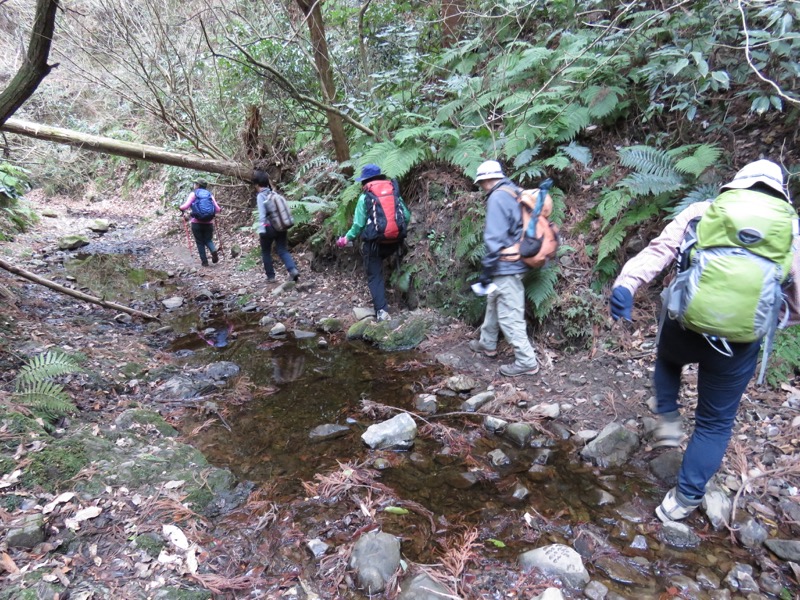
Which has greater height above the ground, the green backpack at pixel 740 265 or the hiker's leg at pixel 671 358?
the green backpack at pixel 740 265

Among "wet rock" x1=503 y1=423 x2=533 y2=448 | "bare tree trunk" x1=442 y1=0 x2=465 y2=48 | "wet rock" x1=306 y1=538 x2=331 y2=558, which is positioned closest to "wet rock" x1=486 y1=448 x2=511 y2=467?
"wet rock" x1=503 y1=423 x2=533 y2=448

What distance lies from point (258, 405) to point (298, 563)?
6.75ft

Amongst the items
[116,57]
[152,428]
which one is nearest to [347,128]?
[116,57]

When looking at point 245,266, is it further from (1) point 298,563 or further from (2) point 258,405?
(1) point 298,563

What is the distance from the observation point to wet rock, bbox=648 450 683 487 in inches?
122

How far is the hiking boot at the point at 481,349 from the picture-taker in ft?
16.1

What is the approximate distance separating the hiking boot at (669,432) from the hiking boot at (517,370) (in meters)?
1.35

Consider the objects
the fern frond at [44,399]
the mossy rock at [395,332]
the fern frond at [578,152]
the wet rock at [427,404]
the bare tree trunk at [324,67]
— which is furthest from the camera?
the bare tree trunk at [324,67]

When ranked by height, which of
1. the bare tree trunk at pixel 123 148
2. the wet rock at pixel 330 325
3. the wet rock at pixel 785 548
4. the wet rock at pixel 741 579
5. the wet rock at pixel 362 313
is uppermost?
the bare tree trunk at pixel 123 148

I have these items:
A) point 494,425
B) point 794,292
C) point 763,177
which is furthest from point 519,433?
point 763,177

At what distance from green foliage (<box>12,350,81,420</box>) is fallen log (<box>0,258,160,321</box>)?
5.82 feet

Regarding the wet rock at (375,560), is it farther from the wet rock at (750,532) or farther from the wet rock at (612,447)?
the wet rock at (750,532)

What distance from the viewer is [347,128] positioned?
8.56 metres

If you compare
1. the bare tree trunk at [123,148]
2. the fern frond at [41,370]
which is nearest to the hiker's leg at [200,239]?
the bare tree trunk at [123,148]
